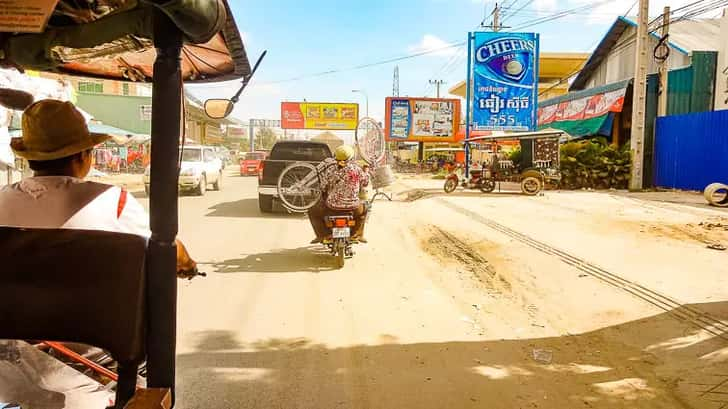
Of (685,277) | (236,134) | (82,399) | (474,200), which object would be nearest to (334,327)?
(82,399)

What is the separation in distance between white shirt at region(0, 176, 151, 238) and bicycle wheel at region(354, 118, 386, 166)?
11.7 m

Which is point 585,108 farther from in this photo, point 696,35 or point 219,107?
point 219,107

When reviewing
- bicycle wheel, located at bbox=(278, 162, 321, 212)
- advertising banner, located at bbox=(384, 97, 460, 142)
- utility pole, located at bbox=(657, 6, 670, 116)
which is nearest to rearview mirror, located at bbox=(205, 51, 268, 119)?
bicycle wheel, located at bbox=(278, 162, 321, 212)

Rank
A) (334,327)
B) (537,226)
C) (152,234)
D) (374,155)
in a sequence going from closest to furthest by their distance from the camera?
(152,234)
(334,327)
(537,226)
(374,155)

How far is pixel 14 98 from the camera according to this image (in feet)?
11.1

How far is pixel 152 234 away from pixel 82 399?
697mm

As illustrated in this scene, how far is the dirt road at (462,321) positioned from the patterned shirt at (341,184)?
35.3 inches

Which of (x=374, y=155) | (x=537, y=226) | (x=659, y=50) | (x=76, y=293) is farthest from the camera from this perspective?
(x=659, y=50)

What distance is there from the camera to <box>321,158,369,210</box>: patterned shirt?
788 centimetres

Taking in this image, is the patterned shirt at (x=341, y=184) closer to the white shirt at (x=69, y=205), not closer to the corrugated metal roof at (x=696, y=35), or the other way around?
the white shirt at (x=69, y=205)

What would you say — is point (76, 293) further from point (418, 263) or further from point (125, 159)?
point (125, 159)

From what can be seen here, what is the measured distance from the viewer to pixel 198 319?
537cm

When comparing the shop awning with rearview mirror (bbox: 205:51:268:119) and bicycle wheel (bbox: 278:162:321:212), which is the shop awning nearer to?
bicycle wheel (bbox: 278:162:321:212)

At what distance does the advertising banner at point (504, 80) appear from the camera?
922 inches
